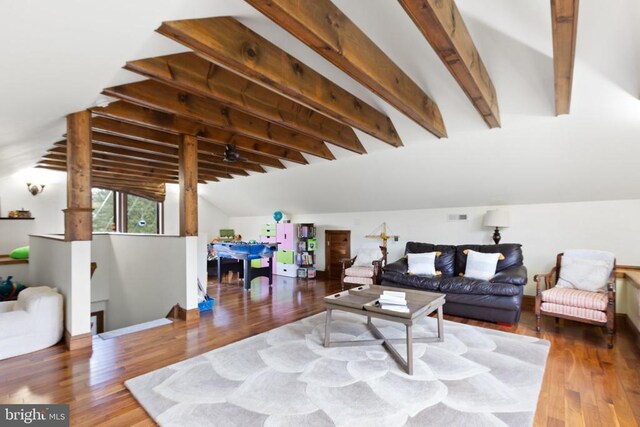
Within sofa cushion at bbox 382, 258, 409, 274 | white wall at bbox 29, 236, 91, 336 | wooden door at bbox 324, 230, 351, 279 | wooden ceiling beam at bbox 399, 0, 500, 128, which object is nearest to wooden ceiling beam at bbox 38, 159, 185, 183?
white wall at bbox 29, 236, 91, 336

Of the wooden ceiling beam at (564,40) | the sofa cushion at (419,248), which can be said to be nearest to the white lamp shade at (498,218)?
the sofa cushion at (419,248)

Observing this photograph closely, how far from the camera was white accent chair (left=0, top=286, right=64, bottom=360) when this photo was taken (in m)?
2.98

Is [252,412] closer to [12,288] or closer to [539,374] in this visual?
[539,374]

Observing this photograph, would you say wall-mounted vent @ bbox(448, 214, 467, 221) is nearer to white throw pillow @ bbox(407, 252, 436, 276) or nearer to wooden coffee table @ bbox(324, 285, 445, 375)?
white throw pillow @ bbox(407, 252, 436, 276)

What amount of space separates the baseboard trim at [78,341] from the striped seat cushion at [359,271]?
12.6 ft

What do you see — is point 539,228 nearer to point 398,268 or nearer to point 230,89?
point 398,268

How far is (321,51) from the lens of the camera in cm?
206

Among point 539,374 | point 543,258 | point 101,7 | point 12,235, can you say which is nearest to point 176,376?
point 101,7

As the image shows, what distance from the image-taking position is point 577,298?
11.7 ft

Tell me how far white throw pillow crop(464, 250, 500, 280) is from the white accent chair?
5065mm

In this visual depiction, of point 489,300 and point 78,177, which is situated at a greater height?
point 78,177

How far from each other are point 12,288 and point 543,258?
24.8ft

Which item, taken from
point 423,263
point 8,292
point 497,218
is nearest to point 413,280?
point 423,263

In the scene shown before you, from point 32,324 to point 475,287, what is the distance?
16.4 feet
